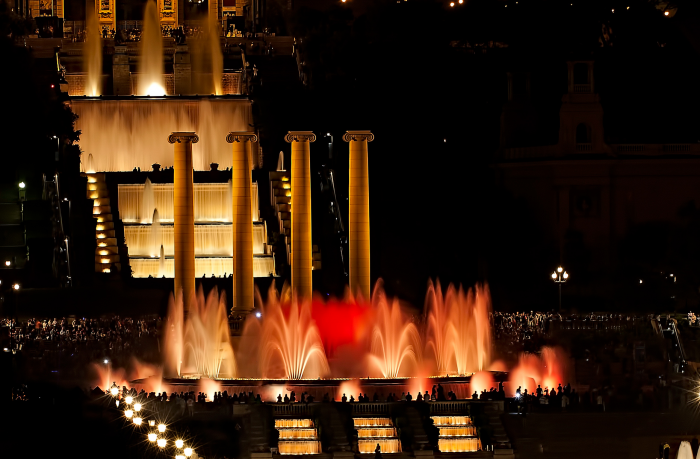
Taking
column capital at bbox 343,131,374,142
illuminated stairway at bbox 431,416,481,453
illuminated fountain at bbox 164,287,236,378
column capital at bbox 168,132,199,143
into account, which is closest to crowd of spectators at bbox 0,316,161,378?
illuminated fountain at bbox 164,287,236,378

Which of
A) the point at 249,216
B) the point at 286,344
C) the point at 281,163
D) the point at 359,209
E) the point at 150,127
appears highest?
the point at 150,127

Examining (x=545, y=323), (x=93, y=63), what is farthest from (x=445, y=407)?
(x=93, y=63)

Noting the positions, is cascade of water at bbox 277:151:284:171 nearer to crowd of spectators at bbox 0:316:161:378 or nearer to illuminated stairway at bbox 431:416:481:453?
crowd of spectators at bbox 0:316:161:378


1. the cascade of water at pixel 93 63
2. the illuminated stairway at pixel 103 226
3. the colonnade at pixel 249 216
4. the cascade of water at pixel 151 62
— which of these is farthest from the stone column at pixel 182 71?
the colonnade at pixel 249 216

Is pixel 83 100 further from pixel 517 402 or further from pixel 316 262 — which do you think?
pixel 517 402

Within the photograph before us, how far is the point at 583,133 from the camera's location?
94.8 m

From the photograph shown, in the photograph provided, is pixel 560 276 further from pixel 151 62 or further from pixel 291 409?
pixel 151 62

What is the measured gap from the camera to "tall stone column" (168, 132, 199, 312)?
71188mm

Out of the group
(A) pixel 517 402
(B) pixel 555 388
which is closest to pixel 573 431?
(A) pixel 517 402

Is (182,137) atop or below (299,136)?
below

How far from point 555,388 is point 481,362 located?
3313mm

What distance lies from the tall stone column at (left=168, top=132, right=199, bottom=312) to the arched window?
90.2 feet

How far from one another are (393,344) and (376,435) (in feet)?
36.0

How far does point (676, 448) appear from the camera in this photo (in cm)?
5212
